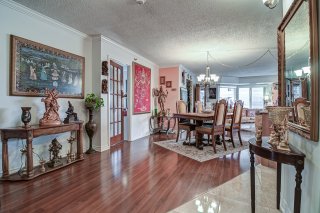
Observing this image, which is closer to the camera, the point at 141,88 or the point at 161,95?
the point at 141,88

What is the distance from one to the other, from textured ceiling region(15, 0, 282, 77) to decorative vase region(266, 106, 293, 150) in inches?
74.0

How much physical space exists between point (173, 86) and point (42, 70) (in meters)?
4.57

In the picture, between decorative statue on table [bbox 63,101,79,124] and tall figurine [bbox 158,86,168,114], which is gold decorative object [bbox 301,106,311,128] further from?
tall figurine [bbox 158,86,168,114]

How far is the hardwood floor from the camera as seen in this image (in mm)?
1898

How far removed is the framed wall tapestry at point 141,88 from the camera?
5449 mm

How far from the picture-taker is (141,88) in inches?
229

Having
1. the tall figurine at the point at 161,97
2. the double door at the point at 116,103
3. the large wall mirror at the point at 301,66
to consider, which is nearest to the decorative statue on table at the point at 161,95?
the tall figurine at the point at 161,97

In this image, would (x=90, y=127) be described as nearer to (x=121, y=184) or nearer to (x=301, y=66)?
(x=121, y=184)

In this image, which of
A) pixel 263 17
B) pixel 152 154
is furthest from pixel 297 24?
pixel 152 154

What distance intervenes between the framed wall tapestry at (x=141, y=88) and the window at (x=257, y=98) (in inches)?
261

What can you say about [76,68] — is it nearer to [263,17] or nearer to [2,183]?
[2,183]

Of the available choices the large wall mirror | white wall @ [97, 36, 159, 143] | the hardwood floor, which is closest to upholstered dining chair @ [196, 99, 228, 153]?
the hardwood floor

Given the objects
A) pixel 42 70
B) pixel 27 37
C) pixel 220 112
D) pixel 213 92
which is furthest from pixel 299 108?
pixel 213 92

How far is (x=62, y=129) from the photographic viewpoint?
119 inches
